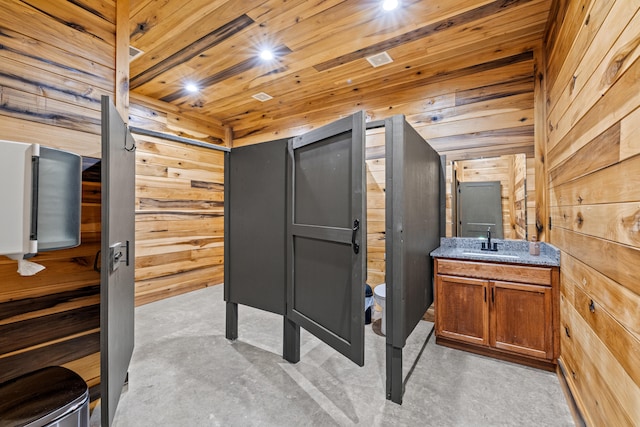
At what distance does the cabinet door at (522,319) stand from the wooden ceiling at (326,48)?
1.77 metres

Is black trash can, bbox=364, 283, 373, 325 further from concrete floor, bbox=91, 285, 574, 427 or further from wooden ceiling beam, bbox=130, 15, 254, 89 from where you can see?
wooden ceiling beam, bbox=130, 15, 254, 89

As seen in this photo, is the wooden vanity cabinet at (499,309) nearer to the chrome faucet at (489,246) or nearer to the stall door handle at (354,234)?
the chrome faucet at (489,246)

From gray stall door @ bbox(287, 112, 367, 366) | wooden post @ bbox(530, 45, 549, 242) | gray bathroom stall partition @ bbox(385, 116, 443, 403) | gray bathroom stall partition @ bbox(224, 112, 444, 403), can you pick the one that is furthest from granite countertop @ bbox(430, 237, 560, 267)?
gray stall door @ bbox(287, 112, 367, 366)

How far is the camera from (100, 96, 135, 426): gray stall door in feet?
4.23

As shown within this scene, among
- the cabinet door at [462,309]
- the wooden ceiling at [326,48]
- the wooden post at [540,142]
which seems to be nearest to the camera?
the wooden ceiling at [326,48]

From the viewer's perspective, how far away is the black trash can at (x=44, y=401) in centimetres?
112

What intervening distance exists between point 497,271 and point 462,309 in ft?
1.46

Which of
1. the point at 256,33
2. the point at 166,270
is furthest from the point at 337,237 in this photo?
the point at 166,270

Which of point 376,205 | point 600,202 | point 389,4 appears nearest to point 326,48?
point 389,4

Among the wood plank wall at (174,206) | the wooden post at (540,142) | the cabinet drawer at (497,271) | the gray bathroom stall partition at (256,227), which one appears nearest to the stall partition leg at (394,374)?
the gray bathroom stall partition at (256,227)

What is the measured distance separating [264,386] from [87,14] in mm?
2647

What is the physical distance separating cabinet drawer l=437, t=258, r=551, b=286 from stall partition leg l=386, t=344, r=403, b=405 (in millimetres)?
1000

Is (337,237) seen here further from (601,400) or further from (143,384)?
(143,384)

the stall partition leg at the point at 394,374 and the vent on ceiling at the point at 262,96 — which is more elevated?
the vent on ceiling at the point at 262,96
